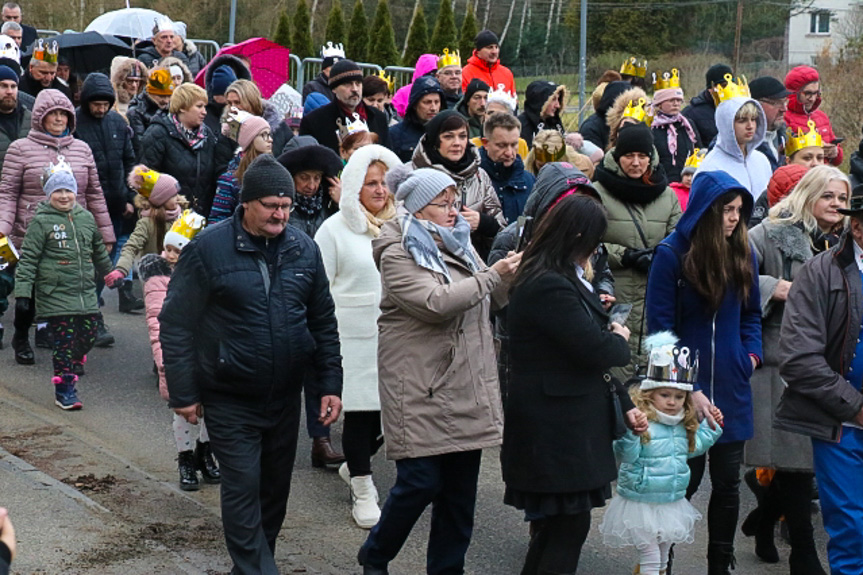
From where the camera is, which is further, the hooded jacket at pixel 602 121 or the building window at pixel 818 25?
the building window at pixel 818 25

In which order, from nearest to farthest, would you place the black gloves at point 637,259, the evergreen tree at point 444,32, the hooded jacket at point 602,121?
the black gloves at point 637,259, the hooded jacket at point 602,121, the evergreen tree at point 444,32

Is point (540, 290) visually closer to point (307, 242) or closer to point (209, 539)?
point (307, 242)

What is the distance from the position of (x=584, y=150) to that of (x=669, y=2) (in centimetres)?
3602

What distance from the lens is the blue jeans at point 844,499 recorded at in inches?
223

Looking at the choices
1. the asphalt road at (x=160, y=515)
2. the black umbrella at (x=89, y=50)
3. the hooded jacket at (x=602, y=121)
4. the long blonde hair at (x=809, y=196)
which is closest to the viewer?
the asphalt road at (x=160, y=515)

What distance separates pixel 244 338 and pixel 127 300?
729 cm

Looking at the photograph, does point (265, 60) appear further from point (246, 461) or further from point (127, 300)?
point (246, 461)

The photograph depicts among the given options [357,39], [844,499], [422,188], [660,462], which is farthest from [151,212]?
[357,39]

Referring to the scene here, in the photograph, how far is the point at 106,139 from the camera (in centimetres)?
1232

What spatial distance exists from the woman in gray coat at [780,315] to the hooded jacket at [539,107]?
481 centimetres

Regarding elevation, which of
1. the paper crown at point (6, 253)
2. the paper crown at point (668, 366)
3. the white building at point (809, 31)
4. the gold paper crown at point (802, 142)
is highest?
the white building at point (809, 31)

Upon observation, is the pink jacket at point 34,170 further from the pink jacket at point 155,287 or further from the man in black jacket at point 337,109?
the pink jacket at point 155,287

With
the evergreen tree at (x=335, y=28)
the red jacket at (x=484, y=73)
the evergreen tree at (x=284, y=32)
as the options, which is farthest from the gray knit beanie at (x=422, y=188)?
the evergreen tree at (x=335, y=28)

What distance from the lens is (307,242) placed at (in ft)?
20.0
